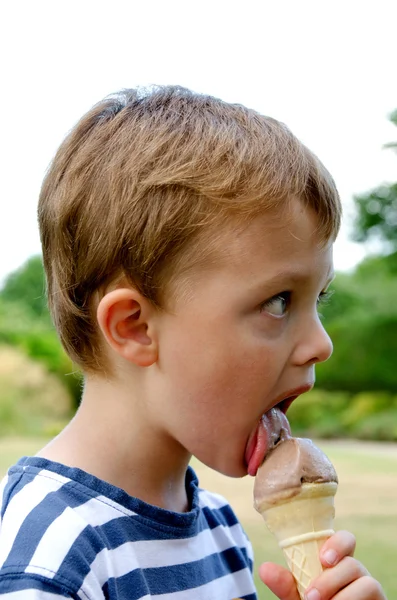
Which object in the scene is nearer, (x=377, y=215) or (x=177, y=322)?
(x=177, y=322)

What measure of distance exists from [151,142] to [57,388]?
4.53m

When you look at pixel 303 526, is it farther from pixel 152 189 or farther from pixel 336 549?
pixel 152 189

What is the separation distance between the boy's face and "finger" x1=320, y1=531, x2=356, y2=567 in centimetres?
16

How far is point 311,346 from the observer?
1132 millimetres

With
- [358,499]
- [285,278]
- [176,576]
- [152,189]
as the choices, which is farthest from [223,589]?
[358,499]

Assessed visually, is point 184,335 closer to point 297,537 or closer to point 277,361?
point 277,361

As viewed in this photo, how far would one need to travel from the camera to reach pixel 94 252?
3.76ft

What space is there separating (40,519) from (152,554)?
0.19 m

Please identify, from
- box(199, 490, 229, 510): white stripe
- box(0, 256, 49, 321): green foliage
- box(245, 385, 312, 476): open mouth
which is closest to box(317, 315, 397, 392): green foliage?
box(0, 256, 49, 321): green foliage

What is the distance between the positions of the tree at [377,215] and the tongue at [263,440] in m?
3.90

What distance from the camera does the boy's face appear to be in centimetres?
109

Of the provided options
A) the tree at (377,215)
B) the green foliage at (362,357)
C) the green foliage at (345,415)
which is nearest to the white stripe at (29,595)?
the tree at (377,215)

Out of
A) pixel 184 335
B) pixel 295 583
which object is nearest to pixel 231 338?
pixel 184 335

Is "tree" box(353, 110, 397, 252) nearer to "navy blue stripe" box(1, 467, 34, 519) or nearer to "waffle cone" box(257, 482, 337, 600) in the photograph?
"waffle cone" box(257, 482, 337, 600)
